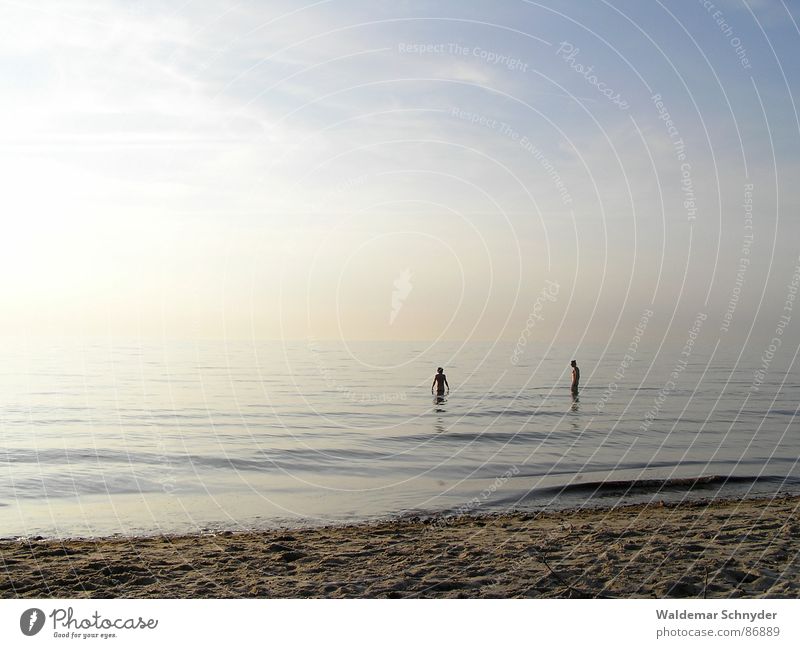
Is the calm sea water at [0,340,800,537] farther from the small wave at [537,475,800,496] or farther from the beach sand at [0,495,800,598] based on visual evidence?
the beach sand at [0,495,800,598]

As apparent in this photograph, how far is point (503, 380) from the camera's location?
5494cm

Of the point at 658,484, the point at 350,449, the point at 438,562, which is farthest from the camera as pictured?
the point at 350,449

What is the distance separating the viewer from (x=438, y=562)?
909 cm

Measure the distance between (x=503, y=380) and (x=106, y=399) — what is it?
3011 centimetres

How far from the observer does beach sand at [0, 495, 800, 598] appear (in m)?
7.94

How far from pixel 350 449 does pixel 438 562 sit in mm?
13842

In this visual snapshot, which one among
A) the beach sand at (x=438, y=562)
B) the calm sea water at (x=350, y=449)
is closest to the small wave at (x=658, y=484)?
the calm sea water at (x=350, y=449)

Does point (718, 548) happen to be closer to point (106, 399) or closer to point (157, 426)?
point (157, 426)

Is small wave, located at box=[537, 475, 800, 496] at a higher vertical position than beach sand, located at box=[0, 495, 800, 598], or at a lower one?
lower

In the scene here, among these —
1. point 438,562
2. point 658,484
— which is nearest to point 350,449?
point 658,484

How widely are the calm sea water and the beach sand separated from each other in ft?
7.48

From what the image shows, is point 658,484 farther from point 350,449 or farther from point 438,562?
point 438,562

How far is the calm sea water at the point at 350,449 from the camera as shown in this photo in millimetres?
14836

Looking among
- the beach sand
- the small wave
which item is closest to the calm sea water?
the small wave
